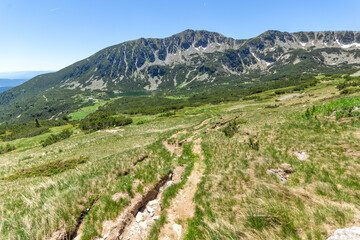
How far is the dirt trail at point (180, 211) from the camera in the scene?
263 inches

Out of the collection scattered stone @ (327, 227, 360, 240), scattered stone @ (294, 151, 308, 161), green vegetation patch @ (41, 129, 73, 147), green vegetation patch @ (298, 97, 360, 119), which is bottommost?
green vegetation patch @ (41, 129, 73, 147)

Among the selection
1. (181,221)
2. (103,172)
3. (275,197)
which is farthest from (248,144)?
(103,172)

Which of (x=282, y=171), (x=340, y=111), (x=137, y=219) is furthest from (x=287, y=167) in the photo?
(x=340, y=111)

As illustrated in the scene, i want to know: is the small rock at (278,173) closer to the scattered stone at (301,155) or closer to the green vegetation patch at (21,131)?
the scattered stone at (301,155)

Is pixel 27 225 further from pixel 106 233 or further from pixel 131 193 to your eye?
pixel 131 193

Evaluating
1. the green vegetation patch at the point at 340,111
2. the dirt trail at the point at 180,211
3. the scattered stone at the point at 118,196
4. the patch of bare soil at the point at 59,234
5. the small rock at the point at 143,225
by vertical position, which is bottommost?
the dirt trail at the point at 180,211

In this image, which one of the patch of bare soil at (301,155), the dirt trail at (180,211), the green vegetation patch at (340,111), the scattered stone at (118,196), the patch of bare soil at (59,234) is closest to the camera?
the patch of bare soil at (59,234)

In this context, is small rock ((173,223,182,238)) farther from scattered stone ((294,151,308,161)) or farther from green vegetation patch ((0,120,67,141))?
green vegetation patch ((0,120,67,141))

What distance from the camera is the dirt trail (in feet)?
21.9

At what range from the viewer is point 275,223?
475cm

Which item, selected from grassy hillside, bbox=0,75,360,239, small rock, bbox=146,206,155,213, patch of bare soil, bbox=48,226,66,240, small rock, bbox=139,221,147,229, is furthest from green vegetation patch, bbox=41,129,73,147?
small rock, bbox=139,221,147,229

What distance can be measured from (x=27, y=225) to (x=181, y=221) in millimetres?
6629

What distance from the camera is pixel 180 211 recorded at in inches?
320

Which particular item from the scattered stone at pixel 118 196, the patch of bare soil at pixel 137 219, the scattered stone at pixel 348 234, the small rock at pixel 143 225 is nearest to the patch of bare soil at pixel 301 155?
the scattered stone at pixel 348 234
